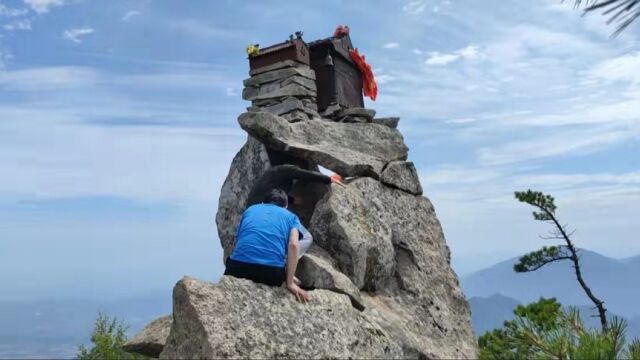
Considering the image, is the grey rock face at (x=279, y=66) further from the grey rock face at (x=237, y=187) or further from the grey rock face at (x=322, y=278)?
the grey rock face at (x=322, y=278)

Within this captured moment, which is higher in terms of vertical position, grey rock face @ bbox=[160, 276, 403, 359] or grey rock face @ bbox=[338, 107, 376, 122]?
grey rock face @ bbox=[338, 107, 376, 122]

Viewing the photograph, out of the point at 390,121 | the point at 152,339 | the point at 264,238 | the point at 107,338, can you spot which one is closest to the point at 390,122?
the point at 390,121

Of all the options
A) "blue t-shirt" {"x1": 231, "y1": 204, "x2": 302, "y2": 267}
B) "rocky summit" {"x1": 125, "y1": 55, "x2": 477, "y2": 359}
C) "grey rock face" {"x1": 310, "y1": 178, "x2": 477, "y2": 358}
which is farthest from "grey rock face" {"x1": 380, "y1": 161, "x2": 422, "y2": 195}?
"blue t-shirt" {"x1": 231, "y1": 204, "x2": 302, "y2": 267}

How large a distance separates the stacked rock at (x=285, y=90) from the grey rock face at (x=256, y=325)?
914 cm

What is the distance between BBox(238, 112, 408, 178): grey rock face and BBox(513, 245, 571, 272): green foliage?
14.3 m

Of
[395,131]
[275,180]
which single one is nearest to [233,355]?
[275,180]

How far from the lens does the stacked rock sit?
20.0 meters

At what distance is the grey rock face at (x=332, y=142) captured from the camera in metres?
17.6

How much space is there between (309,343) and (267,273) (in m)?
1.47

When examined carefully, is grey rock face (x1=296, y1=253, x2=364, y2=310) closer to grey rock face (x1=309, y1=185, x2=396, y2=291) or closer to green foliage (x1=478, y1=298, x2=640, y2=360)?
grey rock face (x1=309, y1=185, x2=396, y2=291)

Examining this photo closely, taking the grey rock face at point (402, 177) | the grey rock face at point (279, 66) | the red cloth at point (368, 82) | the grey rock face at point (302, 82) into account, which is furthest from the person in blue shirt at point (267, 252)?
the red cloth at point (368, 82)

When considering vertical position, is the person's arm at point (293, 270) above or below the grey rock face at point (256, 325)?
above

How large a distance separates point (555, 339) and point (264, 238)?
5355 millimetres

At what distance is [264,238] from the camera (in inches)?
449
